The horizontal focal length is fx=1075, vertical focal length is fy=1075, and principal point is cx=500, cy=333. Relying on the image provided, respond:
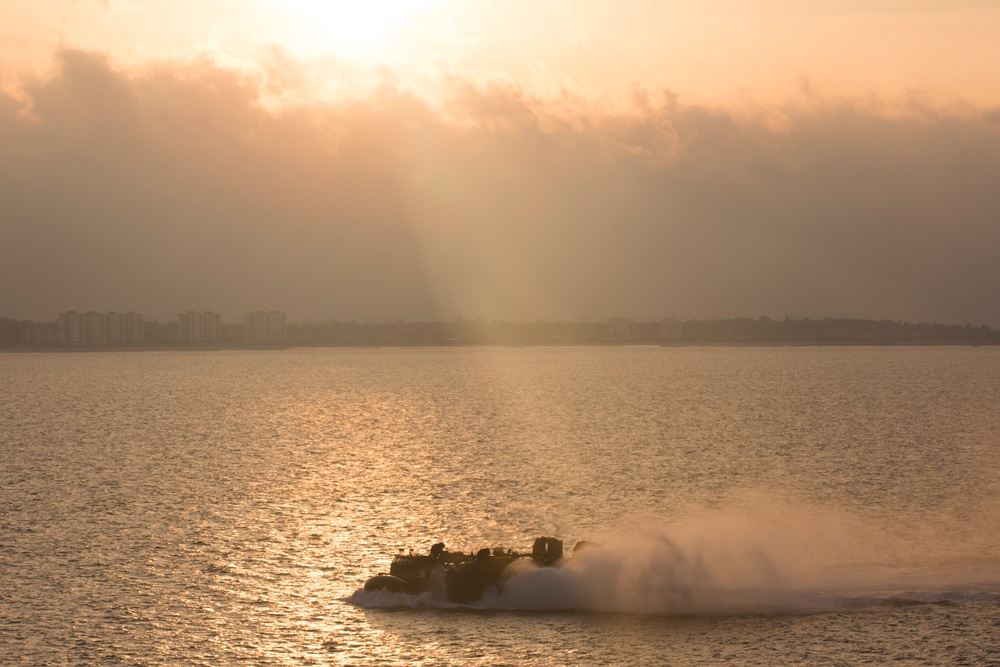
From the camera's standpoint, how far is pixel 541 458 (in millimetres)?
110562

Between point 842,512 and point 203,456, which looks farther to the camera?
point 203,456

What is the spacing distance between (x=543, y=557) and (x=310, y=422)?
120 m

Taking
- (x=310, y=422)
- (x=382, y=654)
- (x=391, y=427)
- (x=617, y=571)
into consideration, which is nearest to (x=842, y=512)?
(x=617, y=571)

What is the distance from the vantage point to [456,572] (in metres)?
47.5

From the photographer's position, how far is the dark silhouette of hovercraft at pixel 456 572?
47281 mm

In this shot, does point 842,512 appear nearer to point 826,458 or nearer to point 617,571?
point 617,571

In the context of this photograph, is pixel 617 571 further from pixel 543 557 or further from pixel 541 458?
pixel 541 458

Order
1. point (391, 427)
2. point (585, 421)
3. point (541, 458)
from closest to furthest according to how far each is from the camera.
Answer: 1. point (541, 458)
2. point (391, 427)
3. point (585, 421)

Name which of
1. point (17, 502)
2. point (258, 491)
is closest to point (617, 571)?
point (258, 491)

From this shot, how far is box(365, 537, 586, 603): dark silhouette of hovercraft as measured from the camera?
47.3 metres

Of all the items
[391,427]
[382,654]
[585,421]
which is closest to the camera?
[382,654]

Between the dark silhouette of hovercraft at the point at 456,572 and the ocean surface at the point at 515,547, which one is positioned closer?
the ocean surface at the point at 515,547

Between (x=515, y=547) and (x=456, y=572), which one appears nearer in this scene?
(x=456, y=572)

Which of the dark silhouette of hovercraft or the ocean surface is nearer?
the ocean surface
